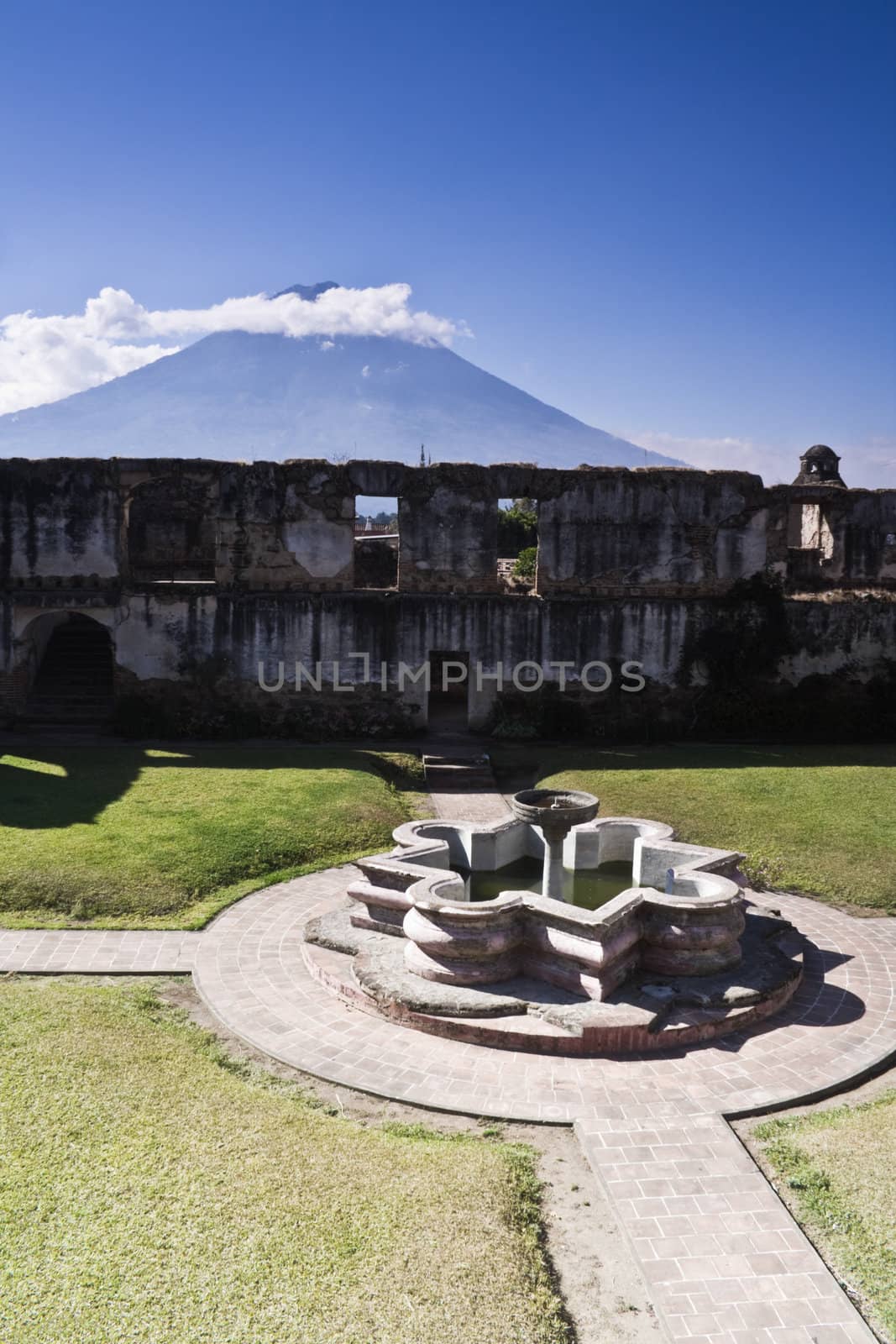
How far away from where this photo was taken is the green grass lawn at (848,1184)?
4727mm

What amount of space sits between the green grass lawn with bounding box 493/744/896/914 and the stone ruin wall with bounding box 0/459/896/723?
2.42 m

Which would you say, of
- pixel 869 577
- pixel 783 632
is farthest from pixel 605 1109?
pixel 869 577

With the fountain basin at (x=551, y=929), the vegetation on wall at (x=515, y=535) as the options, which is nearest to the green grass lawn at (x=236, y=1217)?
the fountain basin at (x=551, y=929)

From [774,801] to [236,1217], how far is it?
949cm

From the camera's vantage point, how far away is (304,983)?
8125mm

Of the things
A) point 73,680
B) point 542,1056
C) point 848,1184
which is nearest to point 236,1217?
point 542,1056

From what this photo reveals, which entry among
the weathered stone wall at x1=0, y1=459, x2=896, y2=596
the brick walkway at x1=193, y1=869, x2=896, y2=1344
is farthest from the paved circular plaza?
the weathered stone wall at x1=0, y1=459, x2=896, y2=596

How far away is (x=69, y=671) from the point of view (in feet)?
63.8

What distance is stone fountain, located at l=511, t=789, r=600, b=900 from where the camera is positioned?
8.98 m

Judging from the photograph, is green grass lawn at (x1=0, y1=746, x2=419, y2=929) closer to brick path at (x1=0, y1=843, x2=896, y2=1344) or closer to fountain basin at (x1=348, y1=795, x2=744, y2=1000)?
brick path at (x1=0, y1=843, x2=896, y2=1344)

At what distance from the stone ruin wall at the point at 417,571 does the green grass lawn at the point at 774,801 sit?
95.2 inches

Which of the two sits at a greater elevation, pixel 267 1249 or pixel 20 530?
pixel 20 530

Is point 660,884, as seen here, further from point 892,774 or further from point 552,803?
point 892,774

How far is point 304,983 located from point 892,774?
967 centimetres
